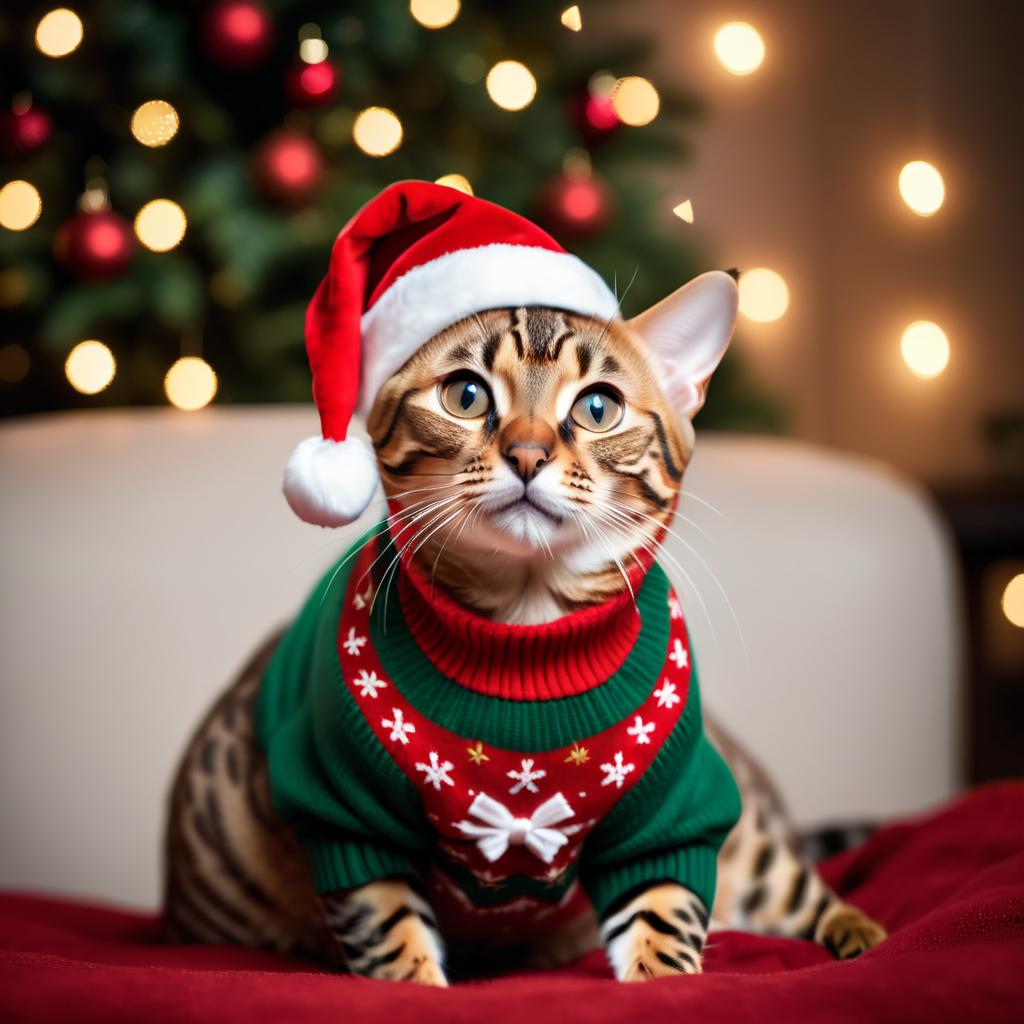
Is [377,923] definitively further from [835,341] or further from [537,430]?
A: [835,341]

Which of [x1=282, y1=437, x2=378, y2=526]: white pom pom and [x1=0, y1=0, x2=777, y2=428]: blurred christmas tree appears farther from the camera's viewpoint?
[x1=0, y1=0, x2=777, y2=428]: blurred christmas tree

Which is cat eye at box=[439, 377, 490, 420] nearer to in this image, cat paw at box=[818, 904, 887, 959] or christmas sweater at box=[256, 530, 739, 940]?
christmas sweater at box=[256, 530, 739, 940]

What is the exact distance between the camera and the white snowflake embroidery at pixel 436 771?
77 cm

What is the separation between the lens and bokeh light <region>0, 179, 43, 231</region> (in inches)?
68.8

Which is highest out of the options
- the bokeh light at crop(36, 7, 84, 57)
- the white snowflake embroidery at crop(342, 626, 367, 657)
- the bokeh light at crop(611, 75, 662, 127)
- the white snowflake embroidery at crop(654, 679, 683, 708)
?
the bokeh light at crop(611, 75, 662, 127)

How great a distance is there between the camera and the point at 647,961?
775 millimetres

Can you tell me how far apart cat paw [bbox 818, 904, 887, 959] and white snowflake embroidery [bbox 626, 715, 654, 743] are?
28 centimetres

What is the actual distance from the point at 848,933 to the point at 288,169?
49.4 inches

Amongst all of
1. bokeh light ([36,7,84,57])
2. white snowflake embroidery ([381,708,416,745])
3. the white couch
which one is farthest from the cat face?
bokeh light ([36,7,84,57])

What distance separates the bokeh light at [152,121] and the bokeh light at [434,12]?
435 millimetres

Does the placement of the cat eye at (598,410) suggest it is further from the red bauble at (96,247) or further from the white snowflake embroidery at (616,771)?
the red bauble at (96,247)

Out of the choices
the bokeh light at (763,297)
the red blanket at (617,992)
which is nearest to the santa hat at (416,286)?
the red blanket at (617,992)

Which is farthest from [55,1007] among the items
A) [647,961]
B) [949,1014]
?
[949,1014]

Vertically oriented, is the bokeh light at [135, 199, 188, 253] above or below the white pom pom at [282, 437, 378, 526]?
above
